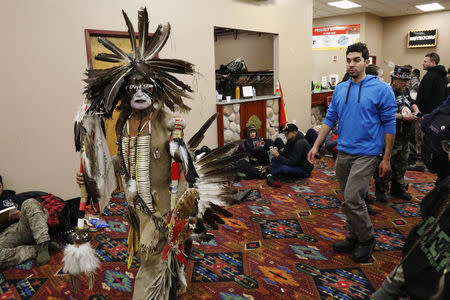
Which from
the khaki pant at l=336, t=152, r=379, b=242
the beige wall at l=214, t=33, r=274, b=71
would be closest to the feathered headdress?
the khaki pant at l=336, t=152, r=379, b=242

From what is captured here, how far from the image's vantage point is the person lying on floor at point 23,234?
2928mm

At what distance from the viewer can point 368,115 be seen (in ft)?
8.59

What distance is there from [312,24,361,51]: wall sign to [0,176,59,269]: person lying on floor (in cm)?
1059

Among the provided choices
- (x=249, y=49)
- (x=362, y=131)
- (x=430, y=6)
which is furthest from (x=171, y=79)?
(x=430, y=6)

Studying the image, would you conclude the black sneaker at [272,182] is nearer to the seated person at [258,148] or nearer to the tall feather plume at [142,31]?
the seated person at [258,148]

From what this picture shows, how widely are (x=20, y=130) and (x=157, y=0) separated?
98.7 inches

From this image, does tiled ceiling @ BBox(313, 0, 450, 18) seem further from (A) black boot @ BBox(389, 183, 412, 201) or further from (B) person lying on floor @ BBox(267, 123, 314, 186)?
(A) black boot @ BBox(389, 183, 412, 201)

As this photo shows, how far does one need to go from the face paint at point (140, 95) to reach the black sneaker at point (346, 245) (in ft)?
6.91

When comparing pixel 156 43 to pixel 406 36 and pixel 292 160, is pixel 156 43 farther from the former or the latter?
pixel 406 36

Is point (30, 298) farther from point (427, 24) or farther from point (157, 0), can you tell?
point (427, 24)

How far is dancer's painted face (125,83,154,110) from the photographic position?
192cm

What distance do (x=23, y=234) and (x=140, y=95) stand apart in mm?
2198

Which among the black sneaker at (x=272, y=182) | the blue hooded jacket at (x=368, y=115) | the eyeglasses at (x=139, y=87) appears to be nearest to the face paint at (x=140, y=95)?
the eyeglasses at (x=139, y=87)

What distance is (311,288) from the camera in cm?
246
